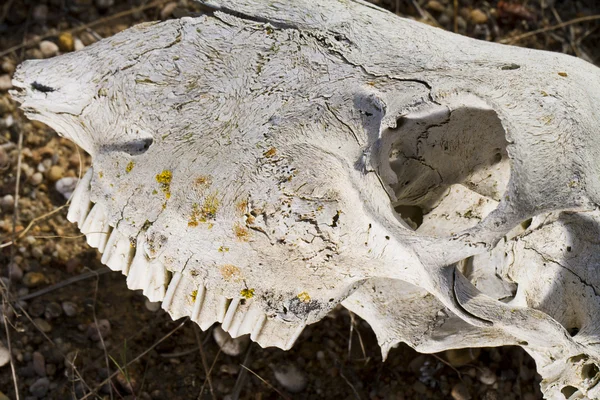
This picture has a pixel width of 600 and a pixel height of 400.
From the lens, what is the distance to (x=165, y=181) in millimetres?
1808

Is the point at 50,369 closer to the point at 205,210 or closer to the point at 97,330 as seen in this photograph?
the point at 97,330

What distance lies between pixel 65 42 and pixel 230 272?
1600 mm

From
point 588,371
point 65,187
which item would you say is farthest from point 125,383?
point 588,371

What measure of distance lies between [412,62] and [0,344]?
1.59 meters

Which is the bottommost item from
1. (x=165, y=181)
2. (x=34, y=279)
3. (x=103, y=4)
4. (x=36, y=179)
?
(x=34, y=279)

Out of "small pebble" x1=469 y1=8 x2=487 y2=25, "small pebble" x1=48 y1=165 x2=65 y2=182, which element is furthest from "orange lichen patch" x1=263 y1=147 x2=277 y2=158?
"small pebble" x1=469 y1=8 x2=487 y2=25

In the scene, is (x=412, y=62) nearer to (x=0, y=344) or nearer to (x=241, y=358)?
(x=241, y=358)

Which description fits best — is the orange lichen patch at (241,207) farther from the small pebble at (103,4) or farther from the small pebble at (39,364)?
the small pebble at (103,4)

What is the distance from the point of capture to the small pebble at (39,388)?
234 cm

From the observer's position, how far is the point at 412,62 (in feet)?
5.82

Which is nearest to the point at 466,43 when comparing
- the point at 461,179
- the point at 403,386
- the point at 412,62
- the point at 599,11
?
the point at 412,62

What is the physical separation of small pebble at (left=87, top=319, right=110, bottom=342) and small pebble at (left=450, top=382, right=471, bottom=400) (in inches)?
47.0

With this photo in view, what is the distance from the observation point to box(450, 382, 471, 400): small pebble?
8.16 feet

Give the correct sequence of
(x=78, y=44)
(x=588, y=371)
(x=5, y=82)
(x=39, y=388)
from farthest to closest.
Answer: (x=78, y=44)
(x=5, y=82)
(x=39, y=388)
(x=588, y=371)
